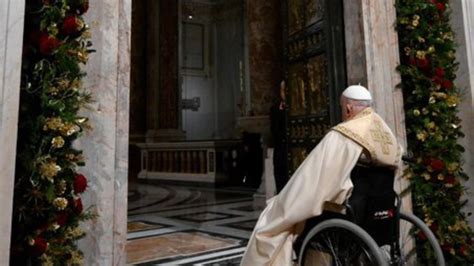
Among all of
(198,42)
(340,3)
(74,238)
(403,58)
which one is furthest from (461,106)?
(198,42)

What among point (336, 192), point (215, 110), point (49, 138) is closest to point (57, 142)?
point (49, 138)

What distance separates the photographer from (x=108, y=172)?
2.41m

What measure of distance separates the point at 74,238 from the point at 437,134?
9.82 feet

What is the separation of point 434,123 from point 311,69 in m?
1.24

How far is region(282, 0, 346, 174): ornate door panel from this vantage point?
3904 millimetres

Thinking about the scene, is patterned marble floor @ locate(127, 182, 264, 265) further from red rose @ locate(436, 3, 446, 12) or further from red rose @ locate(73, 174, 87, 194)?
red rose @ locate(436, 3, 446, 12)

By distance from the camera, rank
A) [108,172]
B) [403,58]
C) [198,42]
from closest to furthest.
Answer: [108,172], [403,58], [198,42]

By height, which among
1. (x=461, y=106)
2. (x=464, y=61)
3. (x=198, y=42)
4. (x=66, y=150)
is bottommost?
(x=66, y=150)

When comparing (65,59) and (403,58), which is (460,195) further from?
(65,59)

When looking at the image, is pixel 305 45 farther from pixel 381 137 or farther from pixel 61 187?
pixel 61 187

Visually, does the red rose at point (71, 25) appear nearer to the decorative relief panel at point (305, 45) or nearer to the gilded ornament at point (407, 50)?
the decorative relief panel at point (305, 45)

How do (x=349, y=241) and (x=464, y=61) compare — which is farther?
(x=464, y=61)

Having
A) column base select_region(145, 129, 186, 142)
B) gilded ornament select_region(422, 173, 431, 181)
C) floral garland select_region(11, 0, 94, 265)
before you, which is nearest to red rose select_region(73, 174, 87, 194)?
floral garland select_region(11, 0, 94, 265)

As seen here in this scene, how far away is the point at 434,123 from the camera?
3635 millimetres
